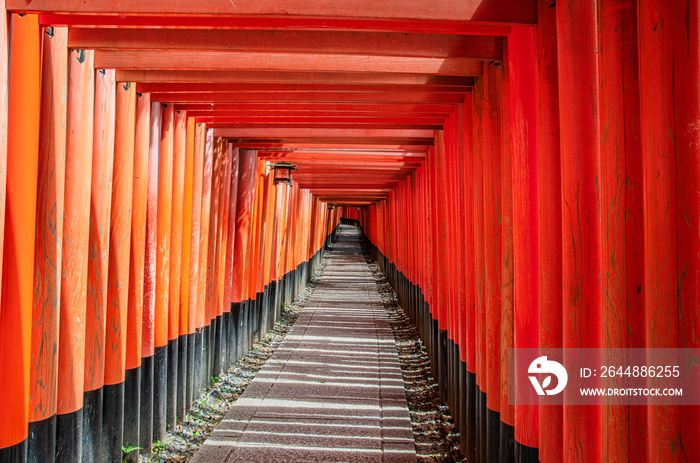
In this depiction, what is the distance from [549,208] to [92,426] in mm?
3635

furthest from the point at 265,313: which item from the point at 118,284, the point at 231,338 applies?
the point at 118,284

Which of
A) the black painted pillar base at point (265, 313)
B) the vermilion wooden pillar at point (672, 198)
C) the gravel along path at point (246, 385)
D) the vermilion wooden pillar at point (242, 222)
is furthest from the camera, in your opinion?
the black painted pillar base at point (265, 313)

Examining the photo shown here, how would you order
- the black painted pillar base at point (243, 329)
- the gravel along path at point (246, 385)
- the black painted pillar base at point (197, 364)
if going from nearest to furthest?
the gravel along path at point (246, 385) < the black painted pillar base at point (197, 364) < the black painted pillar base at point (243, 329)

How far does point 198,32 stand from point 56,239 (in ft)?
5.31

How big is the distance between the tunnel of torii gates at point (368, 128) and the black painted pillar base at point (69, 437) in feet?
0.04

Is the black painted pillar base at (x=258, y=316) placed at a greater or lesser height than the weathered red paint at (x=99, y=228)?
lesser

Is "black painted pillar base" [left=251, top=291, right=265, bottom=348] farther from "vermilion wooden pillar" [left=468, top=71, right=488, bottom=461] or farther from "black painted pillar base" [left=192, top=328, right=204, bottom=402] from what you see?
"vermilion wooden pillar" [left=468, top=71, right=488, bottom=461]

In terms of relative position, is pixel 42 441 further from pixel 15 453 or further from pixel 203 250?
pixel 203 250

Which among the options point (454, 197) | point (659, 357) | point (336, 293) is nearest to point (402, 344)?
point (454, 197)

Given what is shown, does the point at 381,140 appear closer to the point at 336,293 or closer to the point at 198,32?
the point at 198,32

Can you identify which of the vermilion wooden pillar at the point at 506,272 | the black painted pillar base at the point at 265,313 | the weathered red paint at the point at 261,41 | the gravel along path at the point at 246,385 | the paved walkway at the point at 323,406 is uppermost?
the weathered red paint at the point at 261,41

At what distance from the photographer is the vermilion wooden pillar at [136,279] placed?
4.28 metres

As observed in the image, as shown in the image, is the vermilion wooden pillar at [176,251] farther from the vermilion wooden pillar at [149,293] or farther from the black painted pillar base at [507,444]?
the black painted pillar base at [507,444]

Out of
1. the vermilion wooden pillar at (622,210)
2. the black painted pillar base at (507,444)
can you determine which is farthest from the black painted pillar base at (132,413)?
the vermilion wooden pillar at (622,210)
